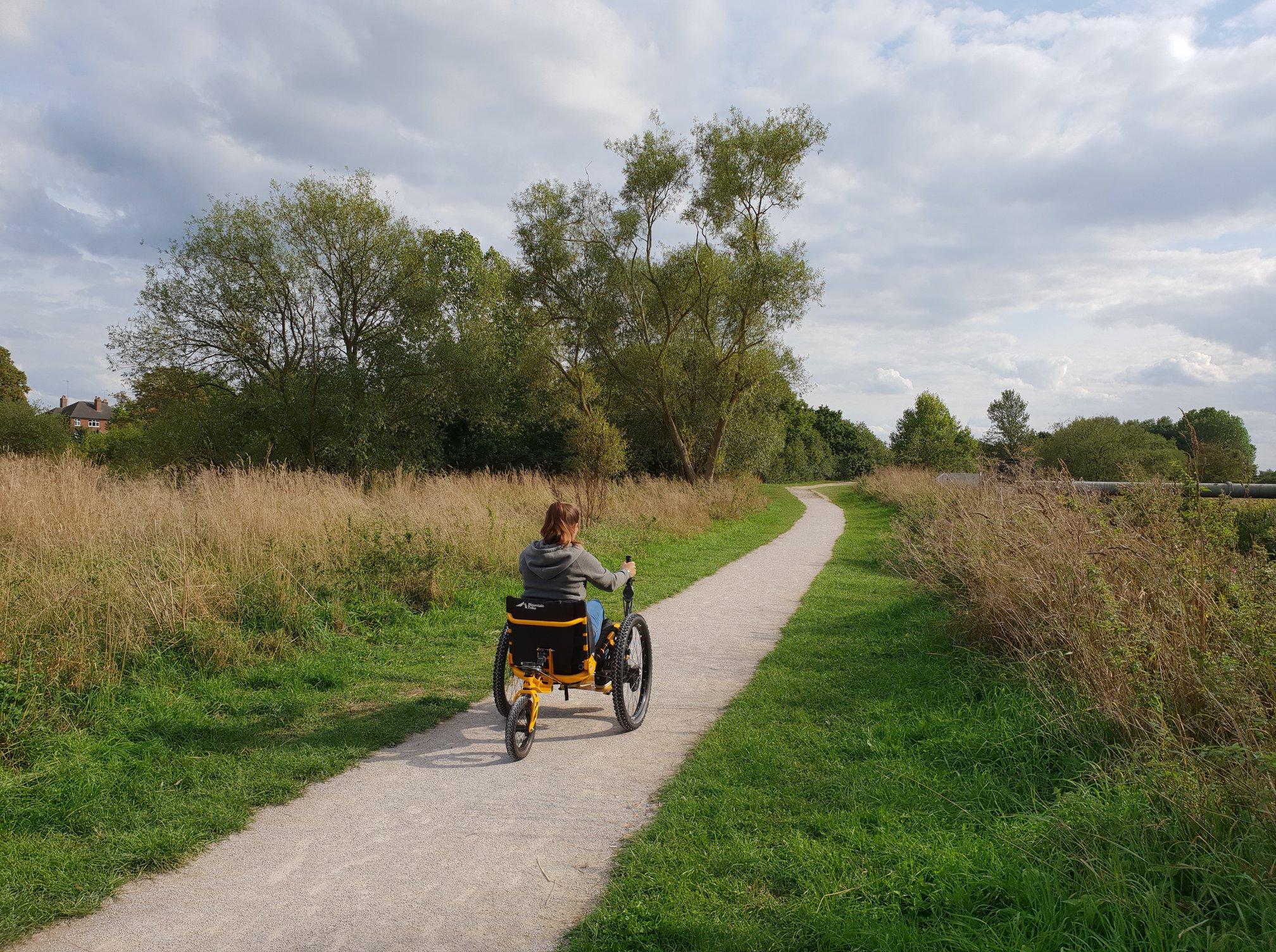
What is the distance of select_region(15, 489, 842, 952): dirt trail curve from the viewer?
110 inches

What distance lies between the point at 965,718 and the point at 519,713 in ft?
9.86

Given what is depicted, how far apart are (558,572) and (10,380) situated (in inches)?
2002

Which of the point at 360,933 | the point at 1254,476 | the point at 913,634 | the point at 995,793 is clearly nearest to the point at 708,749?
the point at 995,793

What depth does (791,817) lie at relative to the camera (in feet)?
12.1

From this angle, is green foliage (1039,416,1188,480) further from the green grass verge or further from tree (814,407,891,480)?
tree (814,407,891,480)

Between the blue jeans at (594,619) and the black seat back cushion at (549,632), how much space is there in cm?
11

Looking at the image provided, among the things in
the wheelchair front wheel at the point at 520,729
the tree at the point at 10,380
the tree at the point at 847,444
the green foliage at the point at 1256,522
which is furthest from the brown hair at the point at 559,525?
the tree at the point at 847,444

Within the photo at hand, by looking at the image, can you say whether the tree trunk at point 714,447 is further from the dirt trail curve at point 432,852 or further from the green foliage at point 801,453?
the green foliage at point 801,453

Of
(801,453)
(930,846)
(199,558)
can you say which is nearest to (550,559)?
(930,846)

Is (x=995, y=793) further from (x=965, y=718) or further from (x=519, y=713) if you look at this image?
(x=519, y=713)

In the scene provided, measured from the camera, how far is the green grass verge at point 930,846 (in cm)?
259

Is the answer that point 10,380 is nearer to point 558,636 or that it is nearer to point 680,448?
point 680,448

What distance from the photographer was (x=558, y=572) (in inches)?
190

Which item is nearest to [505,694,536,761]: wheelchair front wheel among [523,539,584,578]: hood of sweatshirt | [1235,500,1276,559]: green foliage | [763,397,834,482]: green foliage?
[523,539,584,578]: hood of sweatshirt
